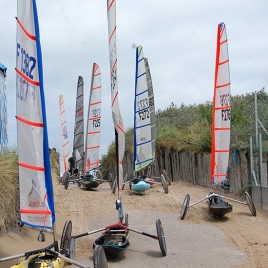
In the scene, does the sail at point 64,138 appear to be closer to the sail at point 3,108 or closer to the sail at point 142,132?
the sail at point 142,132

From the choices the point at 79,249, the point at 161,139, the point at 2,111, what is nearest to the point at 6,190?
the point at 79,249

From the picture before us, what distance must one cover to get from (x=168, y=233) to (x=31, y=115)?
155 inches

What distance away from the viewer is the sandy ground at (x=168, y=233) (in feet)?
19.4

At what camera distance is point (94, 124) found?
15328 millimetres

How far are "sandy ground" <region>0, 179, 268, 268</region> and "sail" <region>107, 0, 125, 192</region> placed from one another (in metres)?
1.16

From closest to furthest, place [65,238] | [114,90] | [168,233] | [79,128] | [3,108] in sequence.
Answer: [65,238] → [114,90] → [168,233] → [3,108] → [79,128]

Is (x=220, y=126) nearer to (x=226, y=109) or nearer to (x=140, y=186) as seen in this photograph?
(x=226, y=109)

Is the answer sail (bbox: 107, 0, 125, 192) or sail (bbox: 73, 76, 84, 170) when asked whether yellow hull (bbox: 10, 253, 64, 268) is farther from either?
sail (bbox: 73, 76, 84, 170)

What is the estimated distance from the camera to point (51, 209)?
4586 mm

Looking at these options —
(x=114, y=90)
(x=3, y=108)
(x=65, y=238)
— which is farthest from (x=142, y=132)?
(x=65, y=238)

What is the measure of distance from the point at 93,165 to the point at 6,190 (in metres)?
8.66

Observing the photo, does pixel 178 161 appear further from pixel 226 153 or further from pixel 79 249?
pixel 79 249

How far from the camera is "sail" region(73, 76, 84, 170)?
16734 millimetres

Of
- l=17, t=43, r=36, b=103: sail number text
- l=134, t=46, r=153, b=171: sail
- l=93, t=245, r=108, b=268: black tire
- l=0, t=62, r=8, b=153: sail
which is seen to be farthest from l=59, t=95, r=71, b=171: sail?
l=17, t=43, r=36, b=103: sail number text
